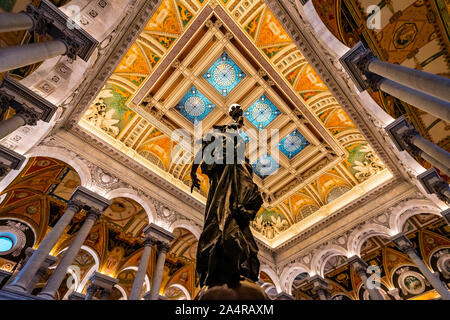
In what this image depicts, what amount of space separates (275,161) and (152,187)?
557 centimetres

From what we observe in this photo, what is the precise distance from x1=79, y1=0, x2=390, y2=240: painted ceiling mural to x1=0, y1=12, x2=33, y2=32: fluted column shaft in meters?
4.99

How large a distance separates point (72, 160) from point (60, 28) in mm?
4709

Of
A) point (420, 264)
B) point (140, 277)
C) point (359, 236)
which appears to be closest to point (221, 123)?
point (140, 277)

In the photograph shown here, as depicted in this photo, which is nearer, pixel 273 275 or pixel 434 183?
pixel 434 183

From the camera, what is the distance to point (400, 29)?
5.62 meters

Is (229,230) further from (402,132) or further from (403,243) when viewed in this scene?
(403,243)

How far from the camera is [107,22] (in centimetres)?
549

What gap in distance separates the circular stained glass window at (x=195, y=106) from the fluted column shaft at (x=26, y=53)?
19.0ft

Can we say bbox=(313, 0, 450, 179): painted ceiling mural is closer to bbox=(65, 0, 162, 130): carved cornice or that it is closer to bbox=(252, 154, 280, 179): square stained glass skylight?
bbox=(65, 0, 162, 130): carved cornice

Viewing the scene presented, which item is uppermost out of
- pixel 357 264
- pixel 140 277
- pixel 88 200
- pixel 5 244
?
pixel 357 264

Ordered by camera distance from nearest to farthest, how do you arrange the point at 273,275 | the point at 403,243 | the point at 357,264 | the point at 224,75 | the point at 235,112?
the point at 235,112 → the point at 403,243 → the point at 224,75 → the point at 357,264 → the point at 273,275

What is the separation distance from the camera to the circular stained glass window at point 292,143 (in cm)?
1102
